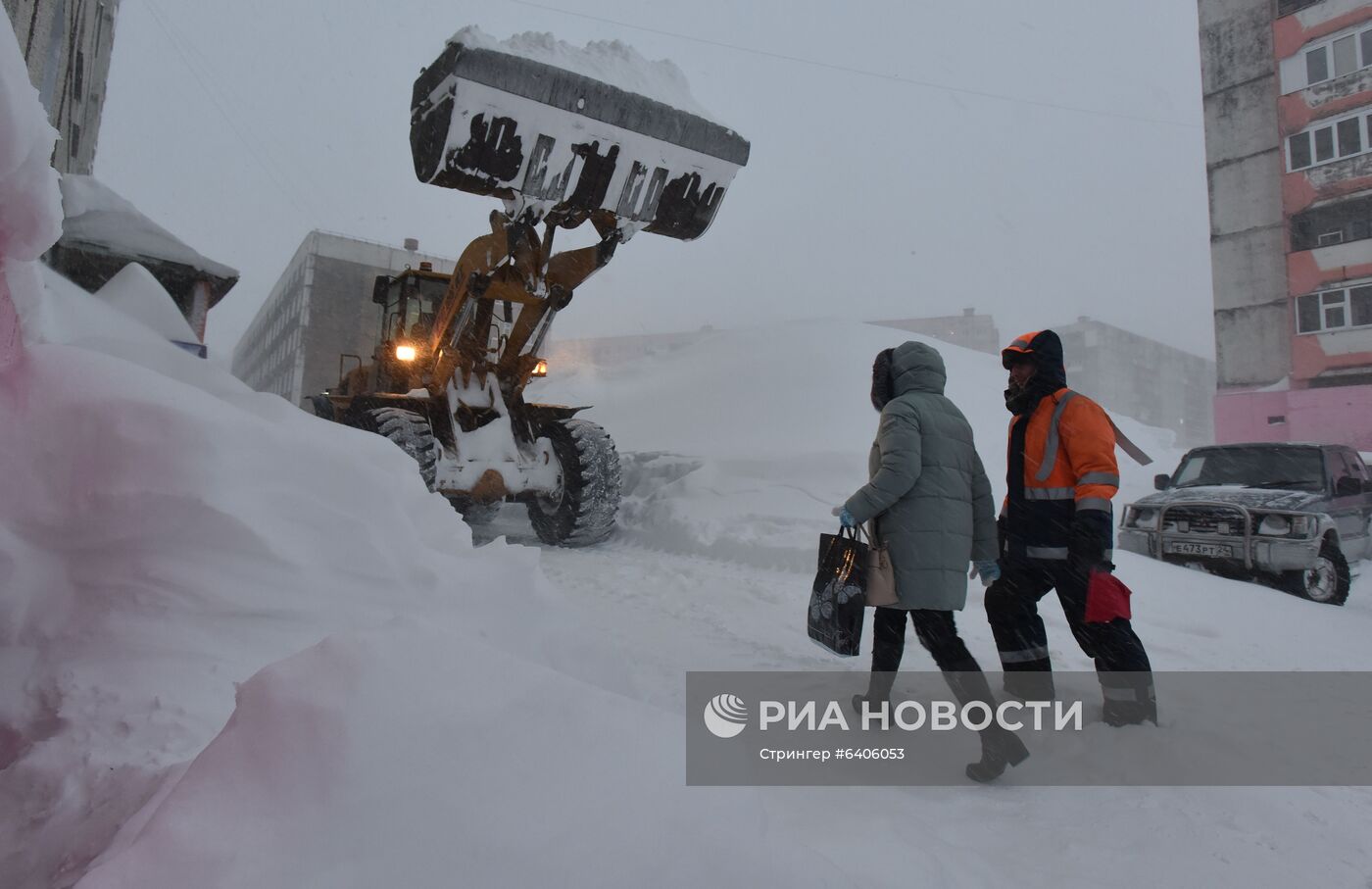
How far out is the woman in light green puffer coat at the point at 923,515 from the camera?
2410mm

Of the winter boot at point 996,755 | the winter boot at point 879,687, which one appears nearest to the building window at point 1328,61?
the winter boot at point 879,687

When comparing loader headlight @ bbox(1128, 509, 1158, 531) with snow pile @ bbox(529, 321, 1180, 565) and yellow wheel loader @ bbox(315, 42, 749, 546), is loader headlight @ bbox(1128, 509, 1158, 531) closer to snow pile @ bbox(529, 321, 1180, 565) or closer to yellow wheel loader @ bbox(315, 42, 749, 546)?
snow pile @ bbox(529, 321, 1180, 565)

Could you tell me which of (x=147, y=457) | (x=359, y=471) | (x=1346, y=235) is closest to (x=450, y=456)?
(x=359, y=471)

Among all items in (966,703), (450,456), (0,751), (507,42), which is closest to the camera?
(0,751)

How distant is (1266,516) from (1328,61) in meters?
18.0

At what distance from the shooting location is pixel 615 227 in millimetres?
5430

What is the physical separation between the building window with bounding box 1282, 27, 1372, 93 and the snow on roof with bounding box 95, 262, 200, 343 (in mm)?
23517

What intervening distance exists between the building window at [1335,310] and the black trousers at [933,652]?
65.7 ft

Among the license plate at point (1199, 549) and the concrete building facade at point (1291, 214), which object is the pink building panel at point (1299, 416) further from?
the license plate at point (1199, 549)

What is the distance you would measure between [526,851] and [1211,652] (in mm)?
4093

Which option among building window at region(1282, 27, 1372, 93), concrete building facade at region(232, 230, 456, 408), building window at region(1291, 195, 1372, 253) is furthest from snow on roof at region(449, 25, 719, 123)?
concrete building facade at region(232, 230, 456, 408)

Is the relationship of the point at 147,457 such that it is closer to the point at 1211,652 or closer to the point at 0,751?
the point at 0,751

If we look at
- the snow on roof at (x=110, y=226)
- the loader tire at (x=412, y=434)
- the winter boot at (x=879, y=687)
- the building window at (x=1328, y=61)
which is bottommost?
the winter boot at (x=879, y=687)

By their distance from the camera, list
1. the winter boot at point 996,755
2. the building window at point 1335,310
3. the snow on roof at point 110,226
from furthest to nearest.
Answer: the building window at point 1335,310 < the snow on roof at point 110,226 < the winter boot at point 996,755
